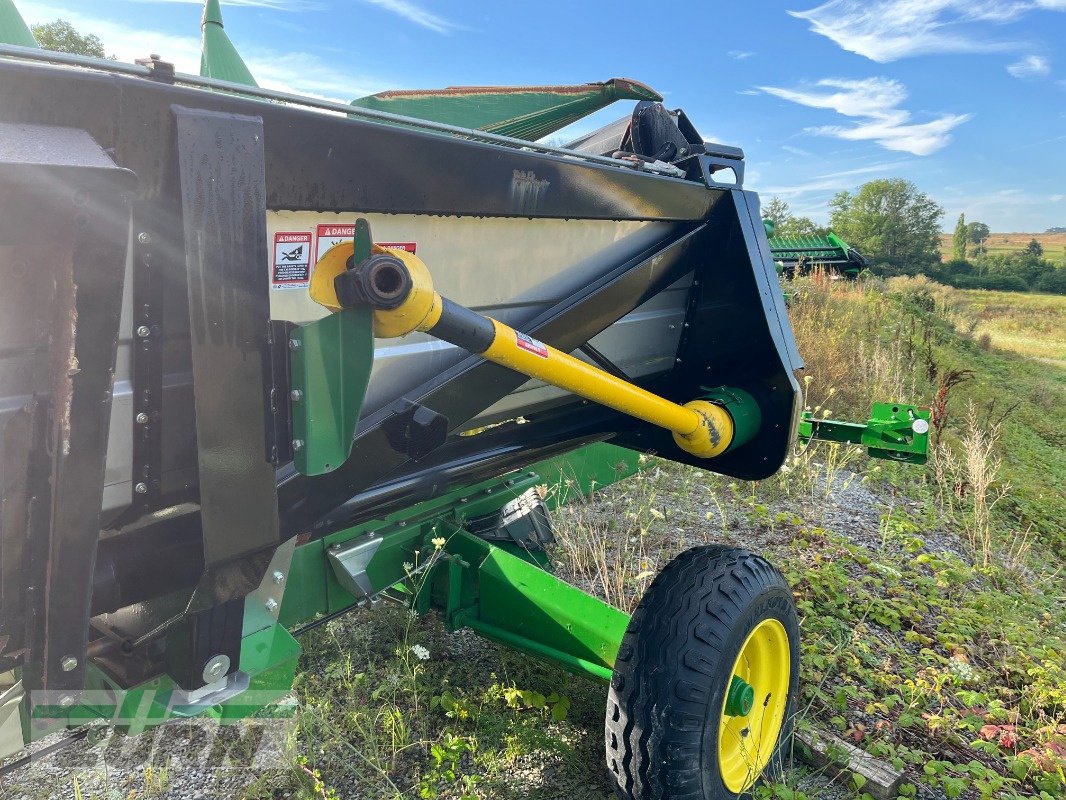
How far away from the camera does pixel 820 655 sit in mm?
3219

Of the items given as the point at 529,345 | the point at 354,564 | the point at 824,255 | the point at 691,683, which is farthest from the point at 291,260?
the point at 824,255

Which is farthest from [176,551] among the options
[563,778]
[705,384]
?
[705,384]

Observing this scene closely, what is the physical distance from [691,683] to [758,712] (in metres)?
0.61

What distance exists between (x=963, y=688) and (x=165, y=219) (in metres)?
3.44

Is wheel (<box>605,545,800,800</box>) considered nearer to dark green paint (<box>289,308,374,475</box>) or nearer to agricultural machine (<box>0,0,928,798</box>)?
agricultural machine (<box>0,0,928,798</box>)

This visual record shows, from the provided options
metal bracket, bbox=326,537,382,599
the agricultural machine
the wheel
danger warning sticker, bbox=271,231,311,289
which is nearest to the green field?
the agricultural machine

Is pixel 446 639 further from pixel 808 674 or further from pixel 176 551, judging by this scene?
pixel 176 551

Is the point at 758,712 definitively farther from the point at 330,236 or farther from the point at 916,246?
the point at 916,246

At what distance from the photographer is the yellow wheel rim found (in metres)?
2.24

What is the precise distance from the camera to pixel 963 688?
3137 millimetres

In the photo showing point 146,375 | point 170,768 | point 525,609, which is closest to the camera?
point 146,375

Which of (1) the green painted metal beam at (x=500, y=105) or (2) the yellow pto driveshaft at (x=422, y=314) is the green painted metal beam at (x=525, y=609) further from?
(1) the green painted metal beam at (x=500, y=105)

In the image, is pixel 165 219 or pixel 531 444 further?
pixel 531 444

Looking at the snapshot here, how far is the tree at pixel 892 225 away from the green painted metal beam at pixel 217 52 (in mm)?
41109
